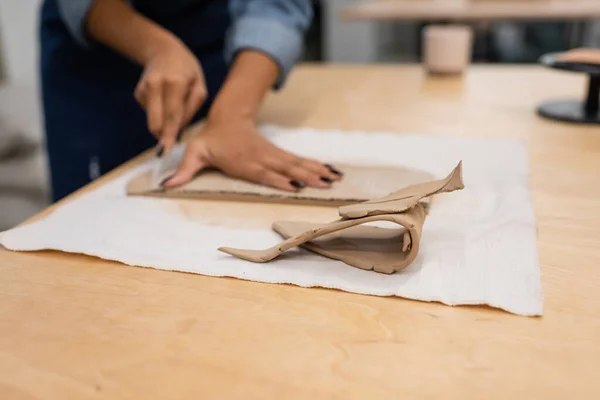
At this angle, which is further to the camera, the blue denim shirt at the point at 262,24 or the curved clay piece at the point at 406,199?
the blue denim shirt at the point at 262,24

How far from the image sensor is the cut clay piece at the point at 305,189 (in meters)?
0.61

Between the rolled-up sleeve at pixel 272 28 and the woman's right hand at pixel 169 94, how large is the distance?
149mm

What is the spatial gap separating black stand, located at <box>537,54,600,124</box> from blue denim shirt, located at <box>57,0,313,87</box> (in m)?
0.42

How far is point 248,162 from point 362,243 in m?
0.23

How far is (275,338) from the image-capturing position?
39 cm

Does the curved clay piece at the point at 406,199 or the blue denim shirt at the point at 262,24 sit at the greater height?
the blue denim shirt at the point at 262,24

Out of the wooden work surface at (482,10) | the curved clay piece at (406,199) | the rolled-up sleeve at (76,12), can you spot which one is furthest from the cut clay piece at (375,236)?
the wooden work surface at (482,10)

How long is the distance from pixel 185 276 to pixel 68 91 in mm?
605

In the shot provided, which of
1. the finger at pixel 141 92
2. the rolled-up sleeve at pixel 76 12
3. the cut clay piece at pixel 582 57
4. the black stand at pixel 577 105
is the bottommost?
the black stand at pixel 577 105

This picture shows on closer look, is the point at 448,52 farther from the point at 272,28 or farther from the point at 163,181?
the point at 163,181

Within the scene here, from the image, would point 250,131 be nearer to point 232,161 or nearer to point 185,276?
point 232,161

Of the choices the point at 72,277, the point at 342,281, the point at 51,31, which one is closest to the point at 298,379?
the point at 342,281

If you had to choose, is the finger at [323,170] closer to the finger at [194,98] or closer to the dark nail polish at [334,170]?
the dark nail polish at [334,170]

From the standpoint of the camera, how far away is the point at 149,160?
0.78 meters
